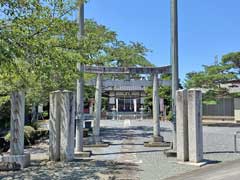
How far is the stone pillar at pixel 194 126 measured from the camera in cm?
→ 1096

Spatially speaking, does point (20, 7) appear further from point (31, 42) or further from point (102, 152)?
point (102, 152)

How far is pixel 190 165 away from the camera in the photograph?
10.5m

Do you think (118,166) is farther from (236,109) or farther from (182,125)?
(236,109)

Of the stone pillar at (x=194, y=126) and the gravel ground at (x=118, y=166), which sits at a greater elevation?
the stone pillar at (x=194, y=126)

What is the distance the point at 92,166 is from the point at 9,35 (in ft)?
16.4

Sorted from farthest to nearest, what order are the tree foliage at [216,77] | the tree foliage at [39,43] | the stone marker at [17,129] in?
the tree foliage at [216,77], the stone marker at [17,129], the tree foliage at [39,43]

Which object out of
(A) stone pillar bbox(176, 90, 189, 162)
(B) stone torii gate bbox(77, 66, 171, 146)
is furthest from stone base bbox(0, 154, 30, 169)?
(B) stone torii gate bbox(77, 66, 171, 146)

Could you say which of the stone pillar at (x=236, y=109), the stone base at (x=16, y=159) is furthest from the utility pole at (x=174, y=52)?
the stone pillar at (x=236, y=109)

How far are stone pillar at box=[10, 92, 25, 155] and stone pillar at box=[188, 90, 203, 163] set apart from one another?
5170mm

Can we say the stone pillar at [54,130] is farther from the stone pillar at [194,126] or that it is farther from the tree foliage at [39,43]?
the stone pillar at [194,126]

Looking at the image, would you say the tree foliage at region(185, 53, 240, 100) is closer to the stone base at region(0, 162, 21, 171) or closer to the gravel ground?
the gravel ground

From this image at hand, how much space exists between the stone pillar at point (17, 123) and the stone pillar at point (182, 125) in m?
4.89

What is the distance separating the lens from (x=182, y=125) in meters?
11.4

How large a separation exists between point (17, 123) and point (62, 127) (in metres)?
1.48
